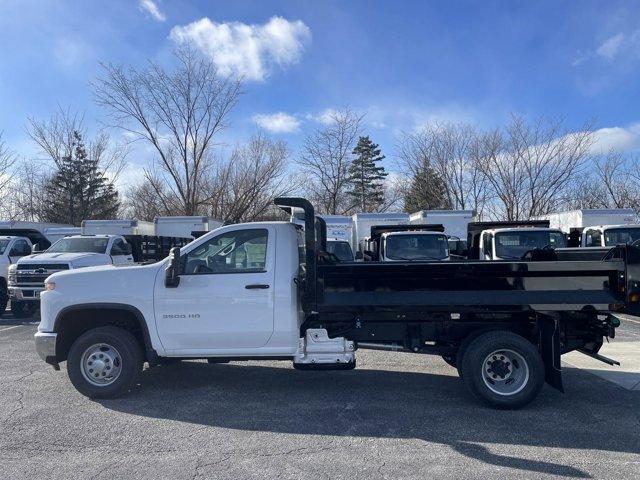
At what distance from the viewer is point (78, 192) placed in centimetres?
3881

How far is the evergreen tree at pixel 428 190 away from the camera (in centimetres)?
3431

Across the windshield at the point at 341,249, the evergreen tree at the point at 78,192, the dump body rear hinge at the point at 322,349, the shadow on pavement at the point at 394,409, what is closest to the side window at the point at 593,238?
the windshield at the point at 341,249

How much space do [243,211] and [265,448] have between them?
3071 cm

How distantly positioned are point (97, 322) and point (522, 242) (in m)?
9.05

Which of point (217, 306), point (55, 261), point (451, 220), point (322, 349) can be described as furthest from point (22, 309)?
point (451, 220)

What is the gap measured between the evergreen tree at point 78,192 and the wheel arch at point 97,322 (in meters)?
33.1

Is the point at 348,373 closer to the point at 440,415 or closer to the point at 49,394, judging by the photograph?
the point at 440,415

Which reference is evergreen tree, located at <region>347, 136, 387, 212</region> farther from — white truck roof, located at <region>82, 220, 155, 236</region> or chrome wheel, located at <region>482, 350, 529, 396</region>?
Result: chrome wheel, located at <region>482, 350, 529, 396</region>

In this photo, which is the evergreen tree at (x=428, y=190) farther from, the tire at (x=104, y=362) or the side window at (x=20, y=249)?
the tire at (x=104, y=362)

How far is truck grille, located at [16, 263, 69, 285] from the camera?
42.0ft

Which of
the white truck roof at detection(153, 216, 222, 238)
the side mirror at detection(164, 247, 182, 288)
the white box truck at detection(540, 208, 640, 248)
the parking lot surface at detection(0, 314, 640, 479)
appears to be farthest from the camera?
the white truck roof at detection(153, 216, 222, 238)

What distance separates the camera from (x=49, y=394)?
644 cm

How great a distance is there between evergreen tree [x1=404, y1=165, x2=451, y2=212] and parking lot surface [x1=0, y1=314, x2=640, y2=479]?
1086 inches

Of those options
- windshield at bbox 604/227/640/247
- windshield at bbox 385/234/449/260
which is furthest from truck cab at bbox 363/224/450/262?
windshield at bbox 604/227/640/247
